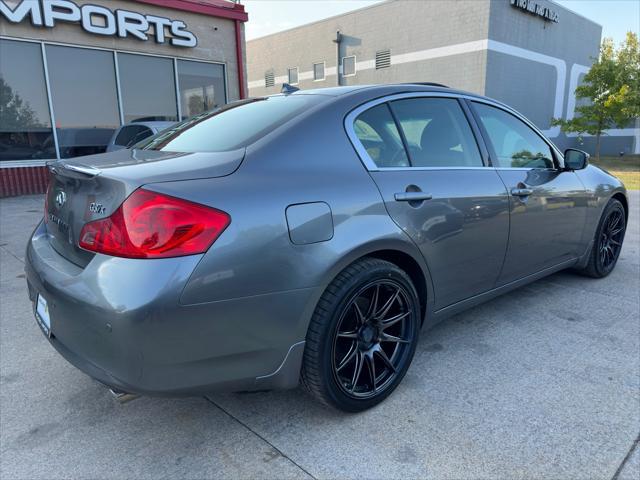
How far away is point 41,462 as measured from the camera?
A: 199cm

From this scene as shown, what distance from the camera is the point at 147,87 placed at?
36.3 ft

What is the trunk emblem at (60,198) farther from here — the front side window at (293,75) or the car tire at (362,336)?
the front side window at (293,75)

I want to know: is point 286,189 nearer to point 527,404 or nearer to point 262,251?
point 262,251

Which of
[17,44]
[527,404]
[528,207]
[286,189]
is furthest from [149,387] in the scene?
[17,44]

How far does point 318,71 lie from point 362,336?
87.1 feet

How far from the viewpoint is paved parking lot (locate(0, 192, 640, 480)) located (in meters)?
1.97

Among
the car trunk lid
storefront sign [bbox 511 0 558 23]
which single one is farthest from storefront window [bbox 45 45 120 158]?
storefront sign [bbox 511 0 558 23]

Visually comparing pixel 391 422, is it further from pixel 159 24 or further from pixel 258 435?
pixel 159 24

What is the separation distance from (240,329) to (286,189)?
587 millimetres

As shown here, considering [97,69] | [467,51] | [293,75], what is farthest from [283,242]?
[293,75]

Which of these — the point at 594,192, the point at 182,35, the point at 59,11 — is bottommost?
the point at 594,192

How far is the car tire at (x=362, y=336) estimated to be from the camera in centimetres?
206

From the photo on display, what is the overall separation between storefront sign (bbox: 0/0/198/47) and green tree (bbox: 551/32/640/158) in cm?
1829

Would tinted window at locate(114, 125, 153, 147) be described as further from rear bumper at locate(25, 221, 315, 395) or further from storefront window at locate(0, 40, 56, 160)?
rear bumper at locate(25, 221, 315, 395)
